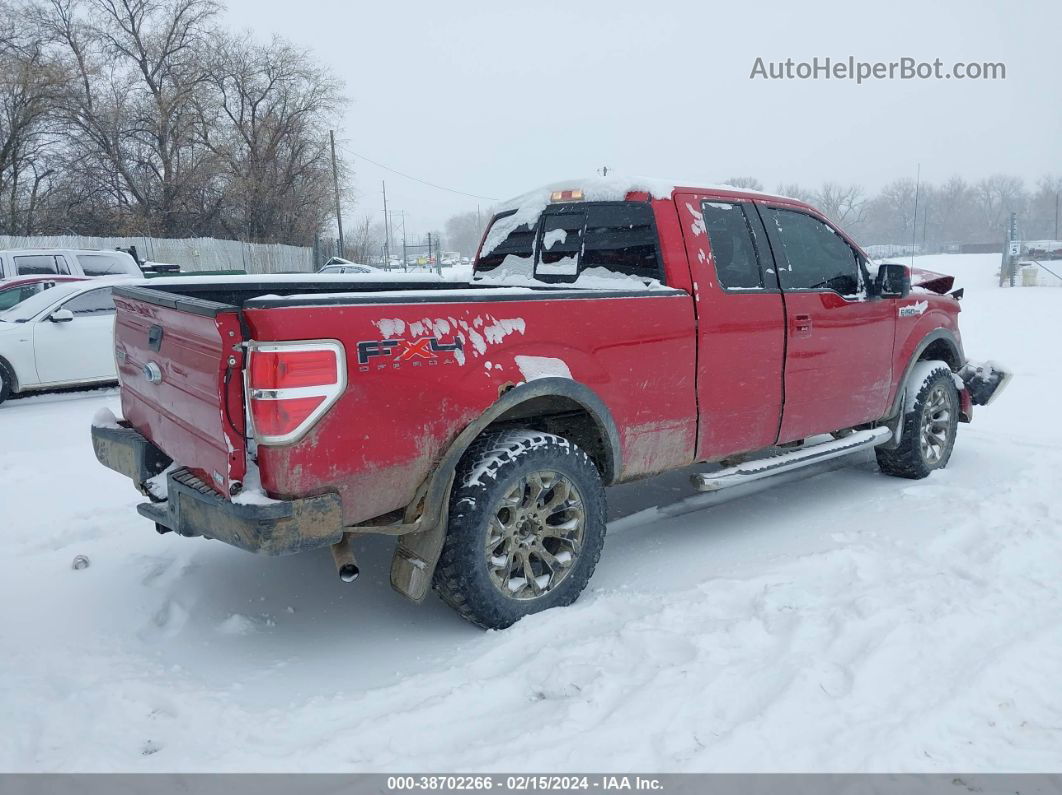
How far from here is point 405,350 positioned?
3.03 metres

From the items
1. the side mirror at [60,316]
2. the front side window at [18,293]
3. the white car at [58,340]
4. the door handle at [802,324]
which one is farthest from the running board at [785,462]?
the front side window at [18,293]

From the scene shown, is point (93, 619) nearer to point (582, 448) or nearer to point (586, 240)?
point (582, 448)

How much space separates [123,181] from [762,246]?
114 feet

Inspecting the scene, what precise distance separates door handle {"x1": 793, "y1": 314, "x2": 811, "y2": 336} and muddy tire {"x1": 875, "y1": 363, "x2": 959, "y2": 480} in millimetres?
1435

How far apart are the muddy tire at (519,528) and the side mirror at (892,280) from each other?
8.75 ft

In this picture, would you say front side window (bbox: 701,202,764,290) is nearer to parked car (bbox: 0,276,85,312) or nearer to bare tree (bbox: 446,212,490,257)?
parked car (bbox: 0,276,85,312)

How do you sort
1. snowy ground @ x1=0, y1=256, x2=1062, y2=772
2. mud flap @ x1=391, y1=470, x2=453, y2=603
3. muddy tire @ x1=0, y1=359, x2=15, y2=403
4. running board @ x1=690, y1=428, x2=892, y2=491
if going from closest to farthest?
snowy ground @ x1=0, y1=256, x2=1062, y2=772 < mud flap @ x1=391, y1=470, x2=453, y2=603 < running board @ x1=690, y1=428, x2=892, y2=491 < muddy tire @ x1=0, y1=359, x2=15, y2=403

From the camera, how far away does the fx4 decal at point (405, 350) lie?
292 centimetres

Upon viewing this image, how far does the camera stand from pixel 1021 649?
3127 millimetres

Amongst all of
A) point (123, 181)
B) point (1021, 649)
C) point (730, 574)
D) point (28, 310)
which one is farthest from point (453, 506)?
point (123, 181)

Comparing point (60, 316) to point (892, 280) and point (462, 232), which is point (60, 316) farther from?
point (462, 232)

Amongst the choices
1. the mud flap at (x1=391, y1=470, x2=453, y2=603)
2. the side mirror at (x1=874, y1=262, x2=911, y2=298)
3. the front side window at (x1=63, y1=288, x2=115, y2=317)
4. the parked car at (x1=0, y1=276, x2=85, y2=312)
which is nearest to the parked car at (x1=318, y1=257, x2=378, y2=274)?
the parked car at (x1=0, y1=276, x2=85, y2=312)

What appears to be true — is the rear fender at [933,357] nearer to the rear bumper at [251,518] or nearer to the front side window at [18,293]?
the rear bumper at [251,518]

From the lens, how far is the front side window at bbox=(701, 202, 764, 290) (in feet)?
14.2
